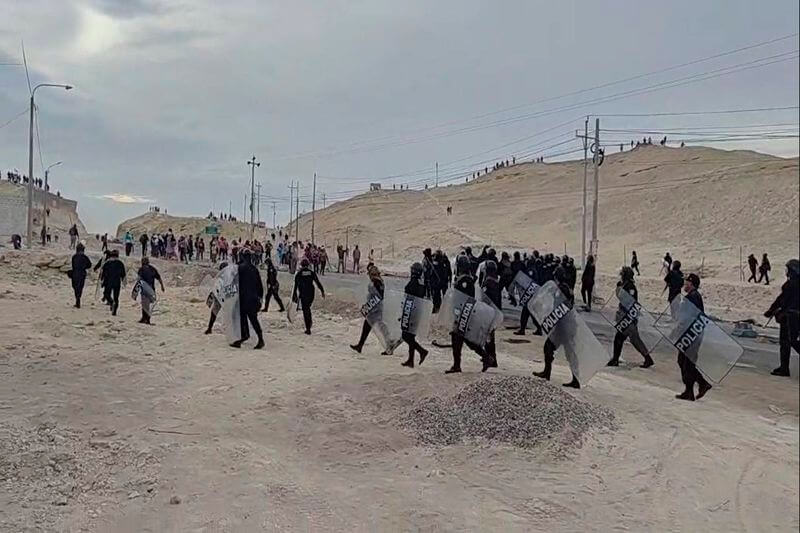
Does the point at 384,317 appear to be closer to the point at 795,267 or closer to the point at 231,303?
the point at 231,303

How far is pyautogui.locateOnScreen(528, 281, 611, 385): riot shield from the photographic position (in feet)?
32.5

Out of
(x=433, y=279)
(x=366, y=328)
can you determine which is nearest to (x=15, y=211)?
(x=433, y=279)

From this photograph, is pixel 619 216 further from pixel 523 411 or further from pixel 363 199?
pixel 523 411

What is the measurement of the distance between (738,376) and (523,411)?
504 cm

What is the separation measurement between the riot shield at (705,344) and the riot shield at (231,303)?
7.26 meters

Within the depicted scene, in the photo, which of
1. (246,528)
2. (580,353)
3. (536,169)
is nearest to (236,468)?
(246,528)

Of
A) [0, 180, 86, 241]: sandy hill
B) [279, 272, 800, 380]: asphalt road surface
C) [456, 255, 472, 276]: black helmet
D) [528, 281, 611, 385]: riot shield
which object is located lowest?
[279, 272, 800, 380]: asphalt road surface

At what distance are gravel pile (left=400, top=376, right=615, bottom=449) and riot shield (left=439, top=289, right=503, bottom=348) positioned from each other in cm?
150

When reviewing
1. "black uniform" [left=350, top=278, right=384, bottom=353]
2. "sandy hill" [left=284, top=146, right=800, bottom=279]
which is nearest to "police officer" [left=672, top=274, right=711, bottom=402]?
"black uniform" [left=350, top=278, right=384, bottom=353]

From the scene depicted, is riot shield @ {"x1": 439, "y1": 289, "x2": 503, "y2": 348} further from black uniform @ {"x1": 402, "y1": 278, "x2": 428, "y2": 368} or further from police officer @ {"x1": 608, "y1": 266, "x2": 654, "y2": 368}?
police officer @ {"x1": 608, "y1": 266, "x2": 654, "y2": 368}

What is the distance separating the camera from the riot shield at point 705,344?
29.9ft

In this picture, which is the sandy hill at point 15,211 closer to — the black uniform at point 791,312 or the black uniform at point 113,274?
the black uniform at point 113,274

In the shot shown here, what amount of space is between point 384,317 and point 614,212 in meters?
68.5

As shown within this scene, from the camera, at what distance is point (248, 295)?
1262 cm
